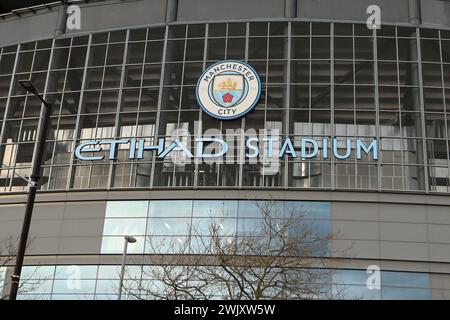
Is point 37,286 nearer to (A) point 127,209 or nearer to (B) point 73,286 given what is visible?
(B) point 73,286

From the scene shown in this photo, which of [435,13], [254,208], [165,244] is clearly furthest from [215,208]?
[435,13]

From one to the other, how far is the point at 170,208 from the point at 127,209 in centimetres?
283

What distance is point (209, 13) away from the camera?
42.2 meters

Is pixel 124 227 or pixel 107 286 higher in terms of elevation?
pixel 124 227

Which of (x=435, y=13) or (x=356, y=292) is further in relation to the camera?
(x=435, y=13)

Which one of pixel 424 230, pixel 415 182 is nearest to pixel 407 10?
pixel 415 182

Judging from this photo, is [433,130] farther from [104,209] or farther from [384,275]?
[104,209]

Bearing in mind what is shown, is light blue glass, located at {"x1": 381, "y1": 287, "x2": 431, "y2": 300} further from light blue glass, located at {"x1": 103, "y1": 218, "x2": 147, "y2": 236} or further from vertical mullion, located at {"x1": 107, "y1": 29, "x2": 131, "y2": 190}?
vertical mullion, located at {"x1": 107, "y1": 29, "x2": 131, "y2": 190}

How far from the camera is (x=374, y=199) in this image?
120ft

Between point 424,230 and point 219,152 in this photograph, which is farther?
point 219,152

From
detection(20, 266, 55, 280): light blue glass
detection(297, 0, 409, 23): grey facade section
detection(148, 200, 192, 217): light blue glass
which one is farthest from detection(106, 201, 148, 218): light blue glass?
detection(297, 0, 409, 23): grey facade section

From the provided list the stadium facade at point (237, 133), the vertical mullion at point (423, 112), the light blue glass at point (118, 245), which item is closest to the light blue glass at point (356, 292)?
the stadium facade at point (237, 133)
